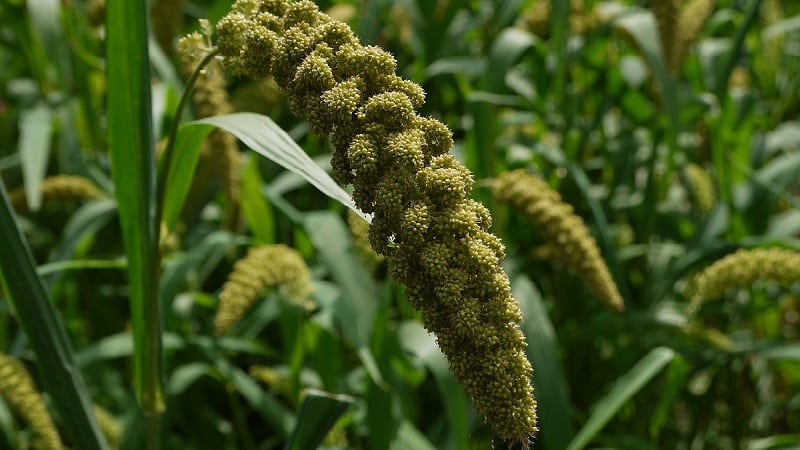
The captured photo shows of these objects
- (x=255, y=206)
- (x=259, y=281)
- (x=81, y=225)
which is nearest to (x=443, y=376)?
(x=259, y=281)

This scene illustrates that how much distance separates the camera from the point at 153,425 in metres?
2.19

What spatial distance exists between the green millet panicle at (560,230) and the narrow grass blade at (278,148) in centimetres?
112

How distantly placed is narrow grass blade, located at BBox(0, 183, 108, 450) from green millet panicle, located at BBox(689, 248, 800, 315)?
76.4 inches

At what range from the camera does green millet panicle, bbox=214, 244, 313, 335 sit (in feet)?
8.95

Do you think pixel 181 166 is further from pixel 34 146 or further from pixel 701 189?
pixel 701 189

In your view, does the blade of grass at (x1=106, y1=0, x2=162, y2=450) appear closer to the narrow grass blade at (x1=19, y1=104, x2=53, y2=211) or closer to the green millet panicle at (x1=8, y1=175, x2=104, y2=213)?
the narrow grass blade at (x1=19, y1=104, x2=53, y2=211)

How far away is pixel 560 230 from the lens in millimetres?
2842

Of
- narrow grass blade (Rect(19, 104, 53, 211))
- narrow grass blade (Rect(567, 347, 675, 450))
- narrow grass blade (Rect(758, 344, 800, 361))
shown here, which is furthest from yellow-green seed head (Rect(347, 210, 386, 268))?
narrow grass blade (Rect(758, 344, 800, 361))

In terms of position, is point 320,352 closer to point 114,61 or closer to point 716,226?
point 114,61

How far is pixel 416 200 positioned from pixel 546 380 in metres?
1.54

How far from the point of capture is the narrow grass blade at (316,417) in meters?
2.16

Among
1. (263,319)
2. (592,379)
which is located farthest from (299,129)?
(592,379)

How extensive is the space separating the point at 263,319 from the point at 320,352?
1.63 feet

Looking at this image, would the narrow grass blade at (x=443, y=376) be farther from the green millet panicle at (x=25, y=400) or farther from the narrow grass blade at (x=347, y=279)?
the green millet panicle at (x=25, y=400)
